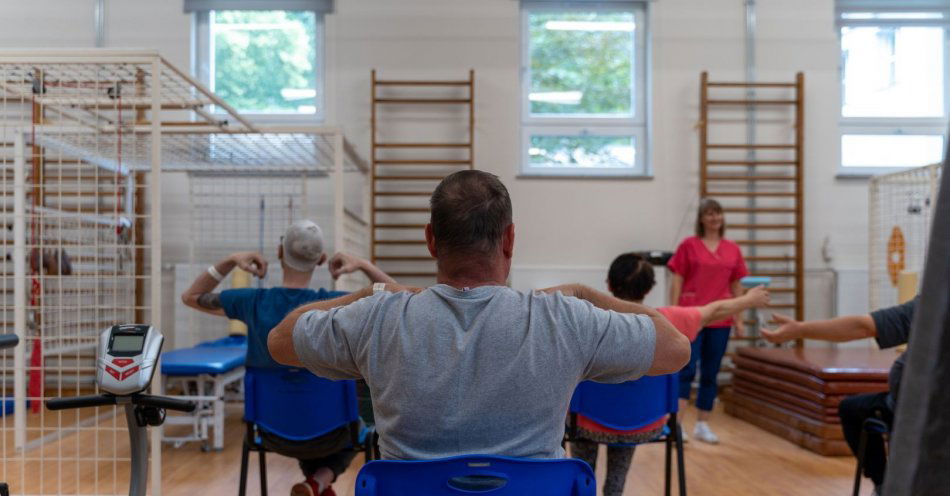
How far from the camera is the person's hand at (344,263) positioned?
2258 millimetres

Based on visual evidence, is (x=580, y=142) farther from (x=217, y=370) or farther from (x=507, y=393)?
(x=507, y=393)

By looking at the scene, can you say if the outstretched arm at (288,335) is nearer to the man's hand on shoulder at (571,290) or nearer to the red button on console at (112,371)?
the man's hand on shoulder at (571,290)

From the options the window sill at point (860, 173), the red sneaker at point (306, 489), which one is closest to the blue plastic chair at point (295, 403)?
the red sneaker at point (306, 489)

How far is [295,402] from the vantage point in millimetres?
2426

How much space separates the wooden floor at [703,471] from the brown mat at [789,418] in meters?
0.13

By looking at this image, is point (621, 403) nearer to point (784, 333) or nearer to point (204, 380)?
point (784, 333)

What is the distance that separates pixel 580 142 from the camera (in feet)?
21.7

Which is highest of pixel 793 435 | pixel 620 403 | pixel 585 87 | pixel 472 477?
pixel 585 87

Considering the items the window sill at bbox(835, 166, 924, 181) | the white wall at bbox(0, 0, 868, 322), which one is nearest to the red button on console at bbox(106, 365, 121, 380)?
the white wall at bbox(0, 0, 868, 322)

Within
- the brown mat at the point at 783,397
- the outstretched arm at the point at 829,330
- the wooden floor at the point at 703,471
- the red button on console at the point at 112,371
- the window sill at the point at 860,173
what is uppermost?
the window sill at the point at 860,173

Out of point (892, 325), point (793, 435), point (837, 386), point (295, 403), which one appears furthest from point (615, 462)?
point (793, 435)

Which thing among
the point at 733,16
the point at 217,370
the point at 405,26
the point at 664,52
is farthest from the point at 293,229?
the point at 733,16

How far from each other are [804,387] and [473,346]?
387 cm

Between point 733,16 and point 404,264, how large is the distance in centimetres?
361
